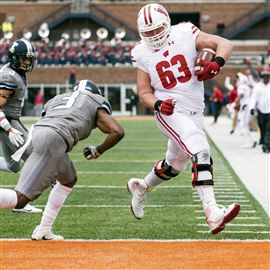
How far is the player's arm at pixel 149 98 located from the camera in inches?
291

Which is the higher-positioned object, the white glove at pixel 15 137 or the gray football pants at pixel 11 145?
the white glove at pixel 15 137

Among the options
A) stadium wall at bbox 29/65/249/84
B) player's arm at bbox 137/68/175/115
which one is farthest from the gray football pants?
stadium wall at bbox 29/65/249/84

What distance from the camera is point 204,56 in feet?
24.5

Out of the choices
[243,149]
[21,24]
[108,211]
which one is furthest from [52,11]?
[108,211]

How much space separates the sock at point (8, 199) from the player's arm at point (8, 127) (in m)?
2.55

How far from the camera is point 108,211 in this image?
9.30 metres

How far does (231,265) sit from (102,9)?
148 feet

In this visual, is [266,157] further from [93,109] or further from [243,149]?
[93,109]

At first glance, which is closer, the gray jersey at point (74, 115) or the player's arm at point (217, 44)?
the gray jersey at point (74, 115)

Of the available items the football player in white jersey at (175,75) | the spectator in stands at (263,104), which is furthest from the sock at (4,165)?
the spectator in stands at (263,104)

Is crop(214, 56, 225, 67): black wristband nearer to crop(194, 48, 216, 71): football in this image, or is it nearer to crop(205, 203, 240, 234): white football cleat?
crop(194, 48, 216, 71): football

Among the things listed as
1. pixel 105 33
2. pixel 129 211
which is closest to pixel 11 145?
pixel 129 211

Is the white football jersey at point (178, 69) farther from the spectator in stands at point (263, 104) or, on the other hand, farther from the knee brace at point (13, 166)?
the spectator in stands at point (263, 104)

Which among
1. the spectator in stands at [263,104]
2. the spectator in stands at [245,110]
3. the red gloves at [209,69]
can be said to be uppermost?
the red gloves at [209,69]
